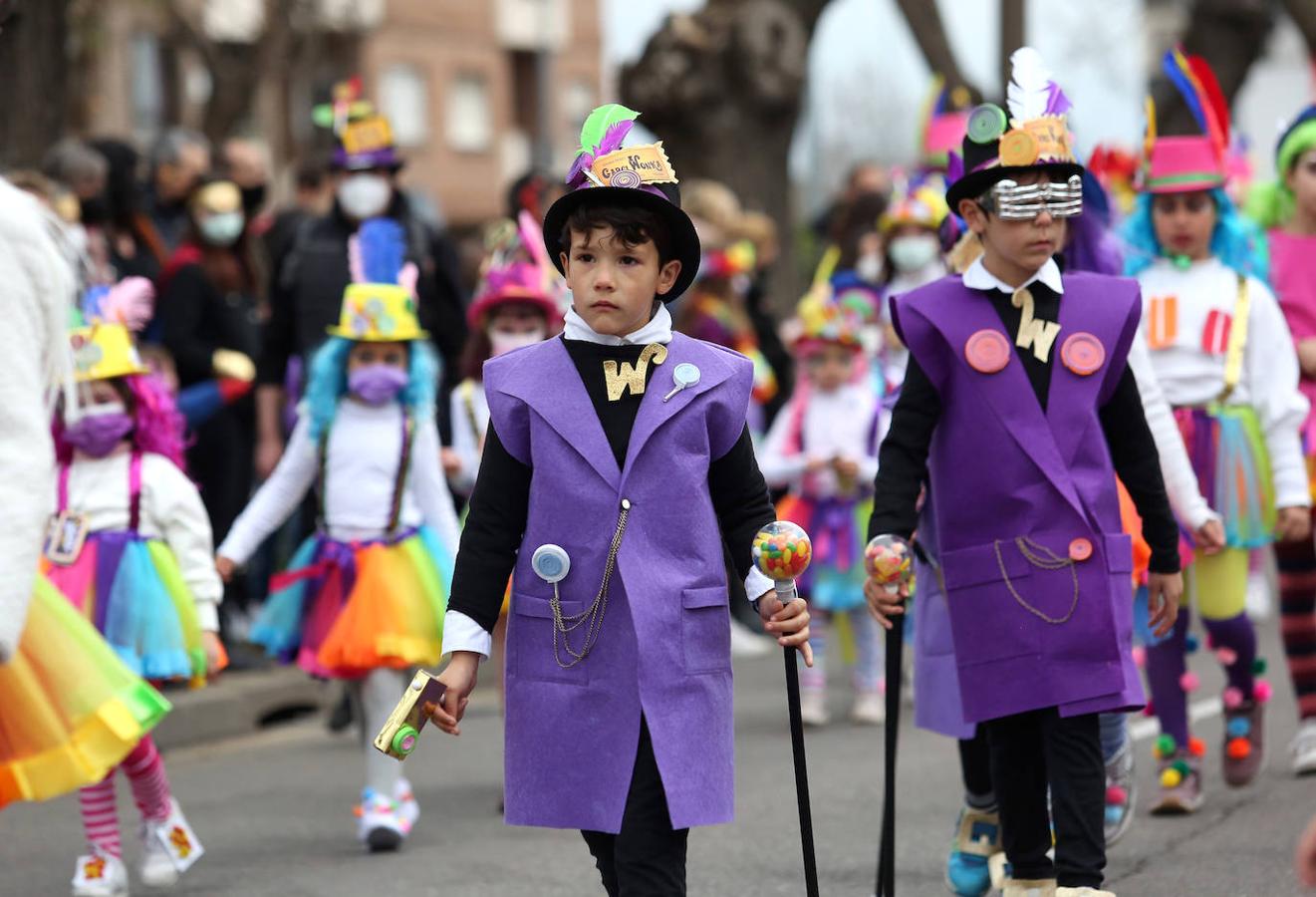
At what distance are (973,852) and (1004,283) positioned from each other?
5.29 feet

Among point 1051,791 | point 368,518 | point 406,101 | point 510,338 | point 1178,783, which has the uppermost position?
point 406,101

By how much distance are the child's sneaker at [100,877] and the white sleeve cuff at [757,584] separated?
280 cm

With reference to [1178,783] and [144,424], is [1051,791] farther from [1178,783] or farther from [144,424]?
[144,424]

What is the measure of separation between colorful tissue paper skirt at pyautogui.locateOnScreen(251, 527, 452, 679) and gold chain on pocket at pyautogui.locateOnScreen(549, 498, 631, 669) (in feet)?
9.19

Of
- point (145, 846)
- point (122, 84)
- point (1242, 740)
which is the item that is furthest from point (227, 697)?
point (122, 84)

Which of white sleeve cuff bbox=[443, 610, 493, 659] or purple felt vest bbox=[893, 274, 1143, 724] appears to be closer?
white sleeve cuff bbox=[443, 610, 493, 659]

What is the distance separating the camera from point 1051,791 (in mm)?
5590

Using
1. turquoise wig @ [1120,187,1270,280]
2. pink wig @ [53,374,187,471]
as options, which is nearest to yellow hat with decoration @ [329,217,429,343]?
pink wig @ [53,374,187,471]


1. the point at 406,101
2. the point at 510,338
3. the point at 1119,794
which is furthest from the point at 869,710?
the point at 406,101

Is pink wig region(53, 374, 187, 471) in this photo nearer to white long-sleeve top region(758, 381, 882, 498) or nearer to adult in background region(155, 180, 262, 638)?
adult in background region(155, 180, 262, 638)

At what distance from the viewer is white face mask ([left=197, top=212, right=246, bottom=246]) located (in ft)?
37.7

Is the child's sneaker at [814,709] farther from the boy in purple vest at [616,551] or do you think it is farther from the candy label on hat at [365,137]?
the boy in purple vest at [616,551]

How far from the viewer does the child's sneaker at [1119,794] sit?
269 inches

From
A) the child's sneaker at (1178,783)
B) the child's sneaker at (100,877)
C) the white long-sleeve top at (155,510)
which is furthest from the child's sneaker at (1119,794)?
the child's sneaker at (100,877)
